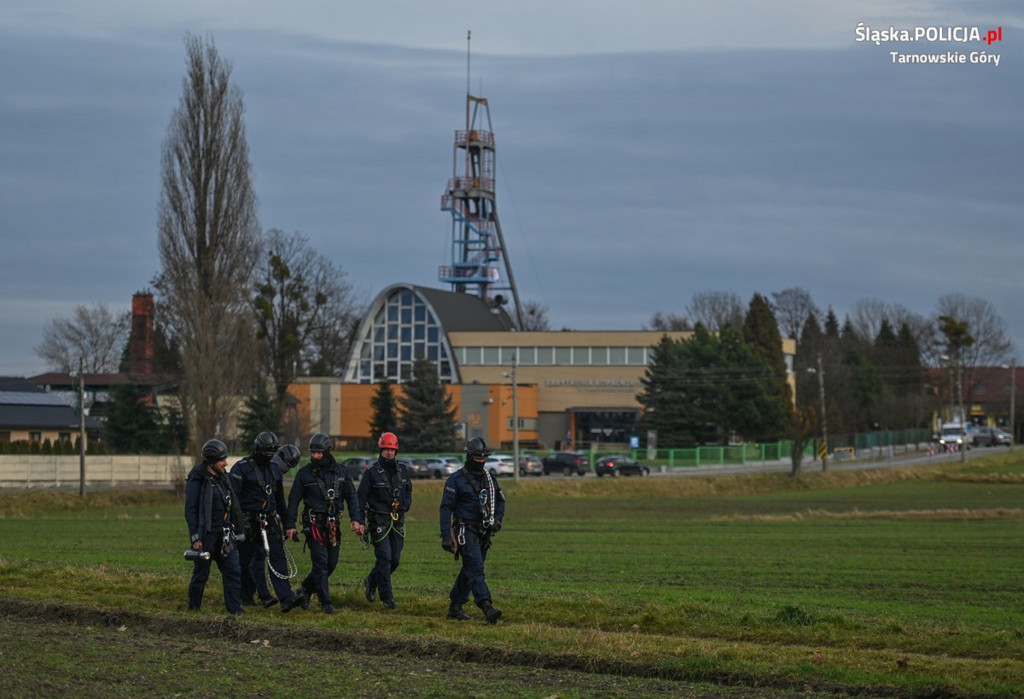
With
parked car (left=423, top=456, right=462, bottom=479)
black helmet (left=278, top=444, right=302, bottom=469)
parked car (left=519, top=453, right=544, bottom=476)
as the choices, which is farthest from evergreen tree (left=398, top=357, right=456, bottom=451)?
black helmet (left=278, top=444, right=302, bottom=469)

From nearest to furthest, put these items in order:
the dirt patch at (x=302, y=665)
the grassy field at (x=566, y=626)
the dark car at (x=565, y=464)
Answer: the dirt patch at (x=302, y=665) < the grassy field at (x=566, y=626) < the dark car at (x=565, y=464)

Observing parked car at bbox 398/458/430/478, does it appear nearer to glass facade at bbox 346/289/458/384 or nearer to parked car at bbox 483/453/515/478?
parked car at bbox 483/453/515/478

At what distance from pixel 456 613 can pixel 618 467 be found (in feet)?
197

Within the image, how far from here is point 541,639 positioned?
1236cm

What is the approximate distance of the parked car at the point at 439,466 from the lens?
71438 mm

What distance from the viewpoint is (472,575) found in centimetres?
1376

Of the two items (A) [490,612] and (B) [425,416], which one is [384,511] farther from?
(B) [425,416]

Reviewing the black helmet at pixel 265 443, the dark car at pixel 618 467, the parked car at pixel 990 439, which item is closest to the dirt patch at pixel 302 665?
the black helmet at pixel 265 443

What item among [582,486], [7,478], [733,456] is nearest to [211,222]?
[7,478]

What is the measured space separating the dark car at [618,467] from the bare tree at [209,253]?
22.0m

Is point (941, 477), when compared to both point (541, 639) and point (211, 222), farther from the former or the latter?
point (541, 639)

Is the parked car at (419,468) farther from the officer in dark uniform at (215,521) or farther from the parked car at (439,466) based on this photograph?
the officer in dark uniform at (215,521)

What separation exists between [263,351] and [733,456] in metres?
31.6

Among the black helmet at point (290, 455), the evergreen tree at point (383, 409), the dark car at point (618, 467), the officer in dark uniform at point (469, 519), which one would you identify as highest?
the evergreen tree at point (383, 409)
